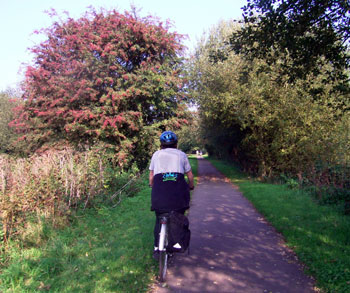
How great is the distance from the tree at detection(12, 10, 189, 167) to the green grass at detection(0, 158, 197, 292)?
7.97 metres

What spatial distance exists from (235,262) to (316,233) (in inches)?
87.8

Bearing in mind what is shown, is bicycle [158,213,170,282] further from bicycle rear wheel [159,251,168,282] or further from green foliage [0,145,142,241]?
green foliage [0,145,142,241]

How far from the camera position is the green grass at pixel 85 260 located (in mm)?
3994

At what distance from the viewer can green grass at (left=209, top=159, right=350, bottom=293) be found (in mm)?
4273

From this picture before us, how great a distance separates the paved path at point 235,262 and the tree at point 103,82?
26.2 ft


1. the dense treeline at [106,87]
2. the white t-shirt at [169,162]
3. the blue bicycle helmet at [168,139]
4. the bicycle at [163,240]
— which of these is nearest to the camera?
the bicycle at [163,240]

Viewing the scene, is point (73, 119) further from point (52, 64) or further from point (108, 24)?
point (108, 24)

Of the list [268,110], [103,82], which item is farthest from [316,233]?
[103,82]

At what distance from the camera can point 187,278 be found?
4.33 meters

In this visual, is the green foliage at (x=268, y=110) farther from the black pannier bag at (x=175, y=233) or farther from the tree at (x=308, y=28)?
the black pannier bag at (x=175, y=233)

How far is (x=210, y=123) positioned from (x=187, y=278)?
56.7ft

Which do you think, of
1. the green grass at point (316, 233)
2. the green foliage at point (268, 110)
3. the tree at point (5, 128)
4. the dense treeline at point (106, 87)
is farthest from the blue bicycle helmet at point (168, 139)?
the tree at point (5, 128)

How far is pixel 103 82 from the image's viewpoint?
47.4 ft

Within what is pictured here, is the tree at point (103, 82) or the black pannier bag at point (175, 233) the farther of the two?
the tree at point (103, 82)
